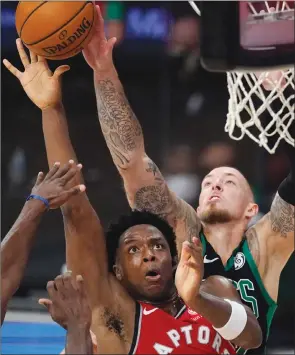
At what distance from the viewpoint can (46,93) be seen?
2.85m

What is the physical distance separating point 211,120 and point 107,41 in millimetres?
2852

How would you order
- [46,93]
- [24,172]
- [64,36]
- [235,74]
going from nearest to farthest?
[64,36]
[46,93]
[235,74]
[24,172]

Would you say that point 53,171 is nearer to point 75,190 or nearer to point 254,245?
point 75,190

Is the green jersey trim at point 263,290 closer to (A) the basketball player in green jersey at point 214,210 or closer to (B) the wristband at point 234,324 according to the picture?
(A) the basketball player in green jersey at point 214,210

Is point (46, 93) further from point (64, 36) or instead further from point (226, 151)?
point (226, 151)

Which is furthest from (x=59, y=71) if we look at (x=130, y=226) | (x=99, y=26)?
(x=130, y=226)

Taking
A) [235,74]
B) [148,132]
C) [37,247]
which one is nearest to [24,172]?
[37,247]

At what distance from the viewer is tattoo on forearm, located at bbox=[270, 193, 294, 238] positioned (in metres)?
2.90

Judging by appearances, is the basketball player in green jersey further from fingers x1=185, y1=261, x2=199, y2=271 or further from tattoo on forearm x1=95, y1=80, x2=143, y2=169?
fingers x1=185, y1=261, x2=199, y2=271

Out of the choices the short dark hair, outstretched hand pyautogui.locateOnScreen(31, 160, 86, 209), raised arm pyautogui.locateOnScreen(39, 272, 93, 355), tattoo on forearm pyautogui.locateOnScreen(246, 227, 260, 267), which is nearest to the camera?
raised arm pyautogui.locateOnScreen(39, 272, 93, 355)

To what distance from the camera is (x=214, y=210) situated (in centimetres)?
299

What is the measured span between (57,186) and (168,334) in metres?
0.58

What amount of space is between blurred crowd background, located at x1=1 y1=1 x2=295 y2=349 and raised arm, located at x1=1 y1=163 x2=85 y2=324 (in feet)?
7.30

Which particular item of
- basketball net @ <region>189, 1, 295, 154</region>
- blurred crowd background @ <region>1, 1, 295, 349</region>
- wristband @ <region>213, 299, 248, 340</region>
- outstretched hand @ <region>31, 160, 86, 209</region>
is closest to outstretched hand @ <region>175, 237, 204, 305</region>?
wristband @ <region>213, 299, 248, 340</region>
